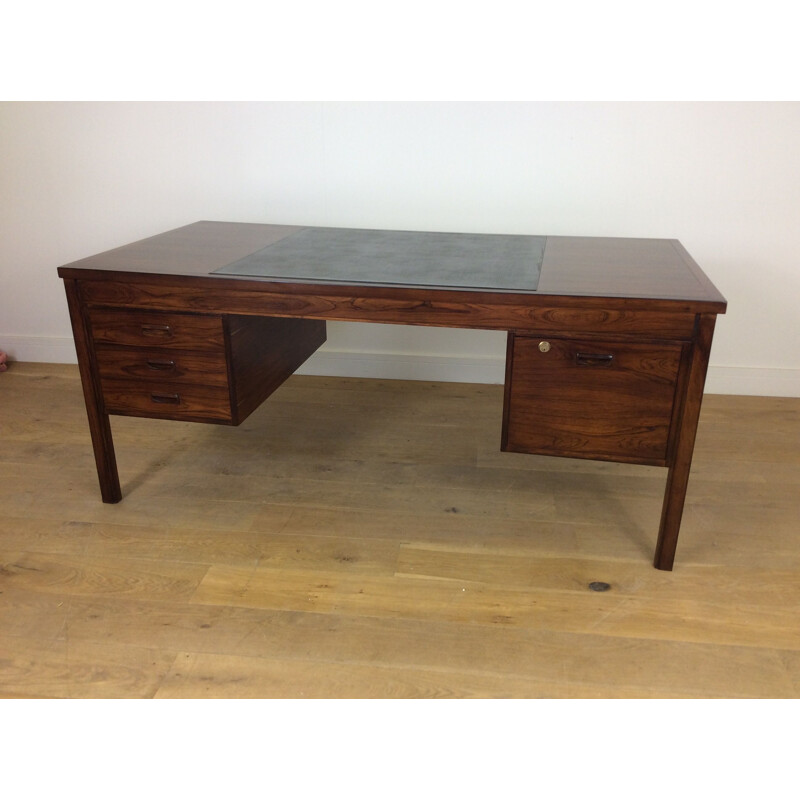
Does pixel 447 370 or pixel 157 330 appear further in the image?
pixel 447 370

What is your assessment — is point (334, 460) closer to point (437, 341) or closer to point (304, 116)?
point (437, 341)

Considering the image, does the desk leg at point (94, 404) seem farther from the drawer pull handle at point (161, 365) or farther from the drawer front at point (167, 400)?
the drawer pull handle at point (161, 365)

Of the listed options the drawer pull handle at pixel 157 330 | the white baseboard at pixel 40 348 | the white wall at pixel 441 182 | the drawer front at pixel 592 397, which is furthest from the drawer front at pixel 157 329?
the white baseboard at pixel 40 348

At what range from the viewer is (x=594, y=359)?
153 centimetres

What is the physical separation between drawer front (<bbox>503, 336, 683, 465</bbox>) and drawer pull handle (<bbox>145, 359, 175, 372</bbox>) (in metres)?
0.81

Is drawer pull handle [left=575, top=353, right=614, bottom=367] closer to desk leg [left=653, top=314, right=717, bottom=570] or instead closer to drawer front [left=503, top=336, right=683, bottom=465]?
drawer front [left=503, top=336, right=683, bottom=465]

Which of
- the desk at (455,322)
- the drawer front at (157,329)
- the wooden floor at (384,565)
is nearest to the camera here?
the wooden floor at (384,565)

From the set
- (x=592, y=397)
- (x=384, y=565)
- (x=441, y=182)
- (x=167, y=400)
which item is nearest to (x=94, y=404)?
(x=167, y=400)

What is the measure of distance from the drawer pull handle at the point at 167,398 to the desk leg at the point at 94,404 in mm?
153

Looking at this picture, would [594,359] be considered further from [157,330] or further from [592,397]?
[157,330]

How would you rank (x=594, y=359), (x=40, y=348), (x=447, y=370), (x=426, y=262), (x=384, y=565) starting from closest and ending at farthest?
(x=594, y=359)
(x=384, y=565)
(x=426, y=262)
(x=447, y=370)
(x=40, y=348)

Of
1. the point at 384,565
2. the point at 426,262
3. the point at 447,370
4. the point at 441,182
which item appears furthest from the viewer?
the point at 447,370

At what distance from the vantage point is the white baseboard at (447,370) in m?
2.54

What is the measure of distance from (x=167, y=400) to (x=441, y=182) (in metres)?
1.22
